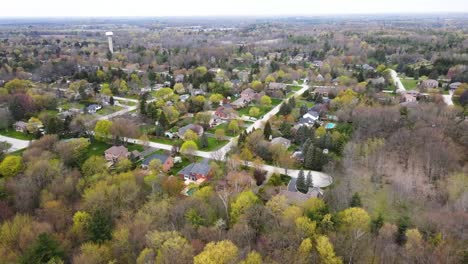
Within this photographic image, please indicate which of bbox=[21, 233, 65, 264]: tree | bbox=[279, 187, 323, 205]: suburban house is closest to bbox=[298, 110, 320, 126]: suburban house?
bbox=[279, 187, 323, 205]: suburban house

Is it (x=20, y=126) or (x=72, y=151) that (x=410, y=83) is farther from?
(x=20, y=126)

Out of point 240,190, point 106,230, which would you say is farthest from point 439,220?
point 106,230

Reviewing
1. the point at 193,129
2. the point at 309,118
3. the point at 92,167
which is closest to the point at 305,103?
the point at 309,118

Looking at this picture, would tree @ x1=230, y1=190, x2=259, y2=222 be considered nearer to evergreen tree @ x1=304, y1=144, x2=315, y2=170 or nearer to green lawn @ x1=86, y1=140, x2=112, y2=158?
evergreen tree @ x1=304, y1=144, x2=315, y2=170

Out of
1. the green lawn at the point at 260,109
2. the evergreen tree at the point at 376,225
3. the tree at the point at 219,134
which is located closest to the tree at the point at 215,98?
the green lawn at the point at 260,109

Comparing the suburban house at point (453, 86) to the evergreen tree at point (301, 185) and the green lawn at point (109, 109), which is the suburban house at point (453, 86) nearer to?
the evergreen tree at point (301, 185)
